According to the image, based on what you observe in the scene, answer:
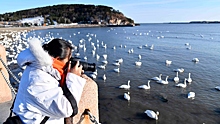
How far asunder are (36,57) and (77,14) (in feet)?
580

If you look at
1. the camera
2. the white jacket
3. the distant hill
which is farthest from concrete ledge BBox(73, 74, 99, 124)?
the distant hill

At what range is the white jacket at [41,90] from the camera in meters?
2.13

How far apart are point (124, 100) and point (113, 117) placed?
2.19 metres

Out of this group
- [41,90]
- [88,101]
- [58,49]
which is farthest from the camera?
[88,101]

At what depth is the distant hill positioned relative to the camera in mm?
161125

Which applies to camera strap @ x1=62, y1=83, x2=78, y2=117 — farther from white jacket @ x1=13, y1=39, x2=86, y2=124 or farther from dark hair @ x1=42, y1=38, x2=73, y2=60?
dark hair @ x1=42, y1=38, x2=73, y2=60

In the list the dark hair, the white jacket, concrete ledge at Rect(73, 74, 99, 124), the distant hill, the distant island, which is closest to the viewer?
the white jacket

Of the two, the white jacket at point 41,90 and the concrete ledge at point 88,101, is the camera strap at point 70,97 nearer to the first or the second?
the white jacket at point 41,90

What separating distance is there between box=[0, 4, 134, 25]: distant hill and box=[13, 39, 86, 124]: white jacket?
149507mm

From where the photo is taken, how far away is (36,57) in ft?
7.34

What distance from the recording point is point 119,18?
168000 millimetres

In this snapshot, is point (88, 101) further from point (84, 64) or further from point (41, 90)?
point (41, 90)

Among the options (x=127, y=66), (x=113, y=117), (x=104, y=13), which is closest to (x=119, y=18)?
(x=104, y=13)

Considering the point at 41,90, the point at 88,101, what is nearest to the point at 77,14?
the point at 88,101
